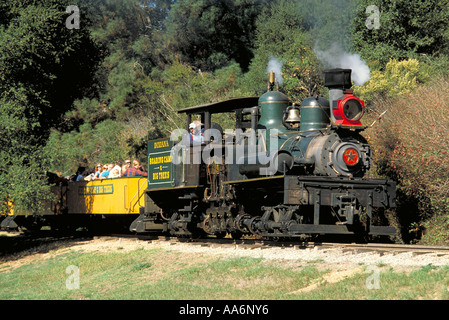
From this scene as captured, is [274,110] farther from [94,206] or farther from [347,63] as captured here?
[347,63]

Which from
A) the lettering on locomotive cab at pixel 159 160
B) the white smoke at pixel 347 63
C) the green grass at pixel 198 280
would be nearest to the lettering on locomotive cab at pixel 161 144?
the lettering on locomotive cab at pixel 159 160

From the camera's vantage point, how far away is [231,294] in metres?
9.72

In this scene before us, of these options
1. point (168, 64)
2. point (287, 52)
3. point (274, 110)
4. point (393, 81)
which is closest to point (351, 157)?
point (274, 110)

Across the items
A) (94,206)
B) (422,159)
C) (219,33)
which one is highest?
(219,33)

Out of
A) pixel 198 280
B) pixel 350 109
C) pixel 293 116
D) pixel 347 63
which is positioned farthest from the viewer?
pixel 347 63

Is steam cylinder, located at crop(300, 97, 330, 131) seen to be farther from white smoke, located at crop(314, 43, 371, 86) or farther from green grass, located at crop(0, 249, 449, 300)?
white smoke, located at crop(314, 43, 371, 86)

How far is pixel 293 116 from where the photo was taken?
14.9 m

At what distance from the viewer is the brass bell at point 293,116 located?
14.8 metres

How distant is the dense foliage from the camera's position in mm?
18641

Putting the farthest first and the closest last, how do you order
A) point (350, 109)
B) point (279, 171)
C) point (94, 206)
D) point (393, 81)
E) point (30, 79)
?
point (393, 81) → point (94, 206) → point (30, 79) → point (350, 109) → point (279, 171)

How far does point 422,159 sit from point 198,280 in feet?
23.8
